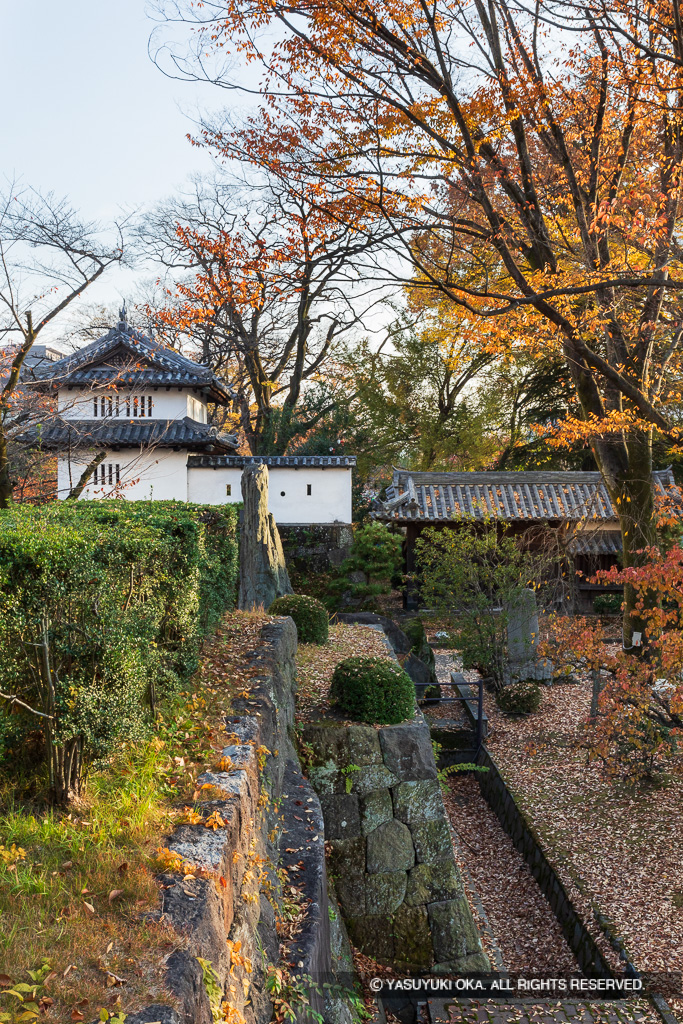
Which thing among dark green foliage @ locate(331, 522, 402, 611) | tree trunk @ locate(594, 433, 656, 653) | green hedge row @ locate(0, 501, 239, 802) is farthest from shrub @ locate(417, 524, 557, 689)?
green hedge row @ locate(0, 501, 239, 802)

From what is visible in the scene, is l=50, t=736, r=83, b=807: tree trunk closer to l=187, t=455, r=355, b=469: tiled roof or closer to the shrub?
the shrub

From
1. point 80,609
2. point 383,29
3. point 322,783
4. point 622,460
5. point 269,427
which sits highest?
point 383,29

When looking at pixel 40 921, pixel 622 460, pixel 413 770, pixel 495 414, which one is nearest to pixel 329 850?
pixel 413 770

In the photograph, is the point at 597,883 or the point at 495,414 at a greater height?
the point at 495,414

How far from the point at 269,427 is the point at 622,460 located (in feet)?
54.3

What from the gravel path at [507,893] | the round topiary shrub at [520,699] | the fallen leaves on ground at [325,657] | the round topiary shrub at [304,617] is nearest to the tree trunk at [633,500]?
the round topiary shrub at [520,699]

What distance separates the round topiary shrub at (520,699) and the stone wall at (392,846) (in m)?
5.06

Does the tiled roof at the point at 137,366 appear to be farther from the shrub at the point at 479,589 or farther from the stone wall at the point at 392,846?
the stone wall at the point at 392,846

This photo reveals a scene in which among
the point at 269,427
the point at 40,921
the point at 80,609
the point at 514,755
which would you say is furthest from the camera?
the point at 269,427

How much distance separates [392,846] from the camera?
722 centimetres

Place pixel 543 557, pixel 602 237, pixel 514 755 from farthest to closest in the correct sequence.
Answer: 1. pixel 543 557
2. pixel 514 755
3. pixel 602 237

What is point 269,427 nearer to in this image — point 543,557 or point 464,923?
point 543,557

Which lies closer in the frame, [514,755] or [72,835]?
[72,835]

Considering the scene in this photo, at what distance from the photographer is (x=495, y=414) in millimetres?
25531
